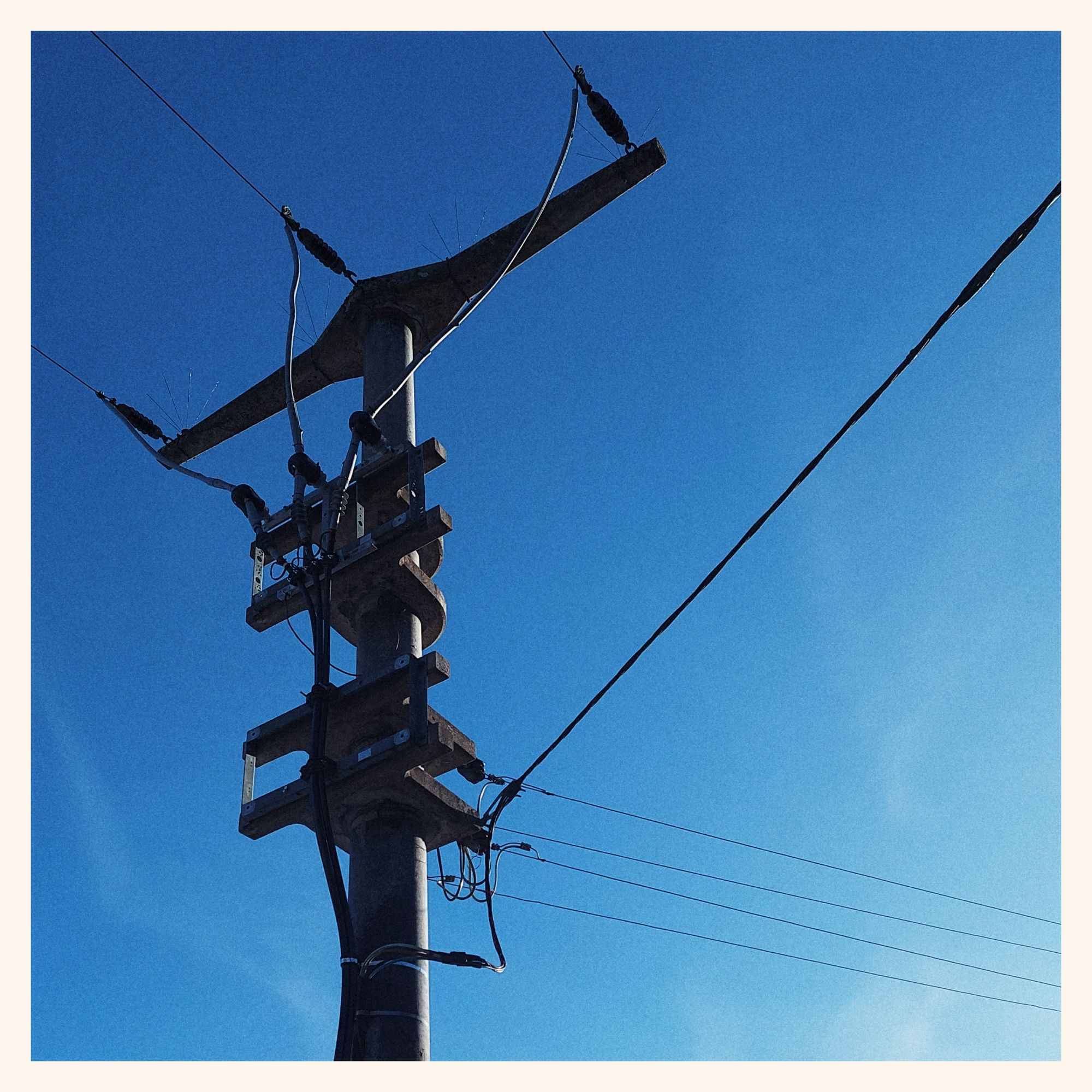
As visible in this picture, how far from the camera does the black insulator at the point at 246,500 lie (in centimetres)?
766

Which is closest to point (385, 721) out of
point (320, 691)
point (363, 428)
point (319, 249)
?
point (320, 691)

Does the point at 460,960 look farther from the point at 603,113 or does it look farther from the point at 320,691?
the point at 603,113

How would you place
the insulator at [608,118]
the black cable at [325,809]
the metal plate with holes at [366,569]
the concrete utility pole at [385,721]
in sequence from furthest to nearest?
the insulator at [608,118], the metal plate with holes at [366,569], the concrete utility pole at [385,721], the black cable at [325,809]

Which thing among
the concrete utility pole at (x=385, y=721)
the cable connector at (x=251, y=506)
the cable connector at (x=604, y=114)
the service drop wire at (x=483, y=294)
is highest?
the cable connector at (x=604, y=114)

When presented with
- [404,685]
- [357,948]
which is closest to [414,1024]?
[357,948]

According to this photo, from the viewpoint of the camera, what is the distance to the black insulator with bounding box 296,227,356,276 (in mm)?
8500

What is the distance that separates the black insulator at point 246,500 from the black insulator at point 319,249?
5.94 feet

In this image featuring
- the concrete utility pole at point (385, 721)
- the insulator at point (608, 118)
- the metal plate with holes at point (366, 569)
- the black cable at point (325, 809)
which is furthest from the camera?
the insulator at point (608, 118)

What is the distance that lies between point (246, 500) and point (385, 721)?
1.93m

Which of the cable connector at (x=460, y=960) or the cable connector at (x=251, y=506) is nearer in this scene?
the cable connector at (x=460, y=960)

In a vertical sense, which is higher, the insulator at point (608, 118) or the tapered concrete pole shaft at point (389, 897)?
the insulator at point (608, 118)

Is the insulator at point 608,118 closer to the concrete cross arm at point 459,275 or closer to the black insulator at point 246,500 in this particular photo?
the concrete cross arm at point 459,275

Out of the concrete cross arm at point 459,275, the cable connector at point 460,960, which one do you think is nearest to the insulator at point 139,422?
the concrete cross arm at point 459,275
